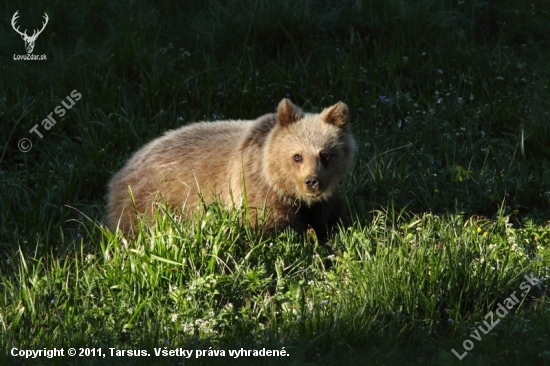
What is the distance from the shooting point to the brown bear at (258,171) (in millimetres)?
6762

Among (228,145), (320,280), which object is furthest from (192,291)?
(228,145)

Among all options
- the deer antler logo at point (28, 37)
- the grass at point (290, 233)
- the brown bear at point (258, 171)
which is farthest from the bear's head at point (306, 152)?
the deer antler logo at point (28, 37)

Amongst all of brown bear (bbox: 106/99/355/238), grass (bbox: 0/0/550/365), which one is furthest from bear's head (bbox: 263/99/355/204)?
grass (bbox: 0/0/550/365)

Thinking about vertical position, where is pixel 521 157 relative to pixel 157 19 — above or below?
below

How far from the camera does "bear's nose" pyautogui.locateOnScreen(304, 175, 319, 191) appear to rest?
6.55 metres

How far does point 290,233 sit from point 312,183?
386 millimetres

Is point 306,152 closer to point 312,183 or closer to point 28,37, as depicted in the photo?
point 312,183

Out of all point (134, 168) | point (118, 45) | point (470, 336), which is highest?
point (118, 45)

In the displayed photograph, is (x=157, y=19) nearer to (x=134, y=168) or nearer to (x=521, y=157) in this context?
(x=134, y=168)

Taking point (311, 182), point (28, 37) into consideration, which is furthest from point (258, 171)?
point (28, 37)

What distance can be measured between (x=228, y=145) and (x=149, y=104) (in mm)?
1709

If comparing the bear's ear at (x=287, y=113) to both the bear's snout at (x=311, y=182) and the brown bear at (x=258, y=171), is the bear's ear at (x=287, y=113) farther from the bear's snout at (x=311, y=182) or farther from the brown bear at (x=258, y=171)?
the bear's snout at (x=311, y=182)

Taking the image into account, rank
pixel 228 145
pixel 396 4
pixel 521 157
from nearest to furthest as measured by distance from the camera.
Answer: pixel 228 145 → pixel 521 157 → pixel 396 4

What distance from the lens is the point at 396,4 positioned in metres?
9.34
